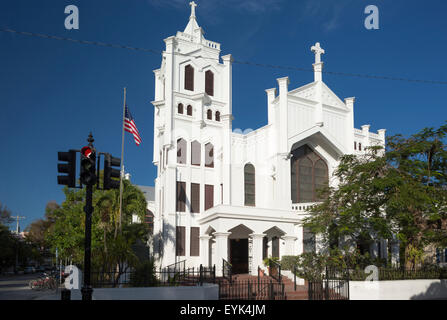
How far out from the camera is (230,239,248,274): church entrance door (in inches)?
1292

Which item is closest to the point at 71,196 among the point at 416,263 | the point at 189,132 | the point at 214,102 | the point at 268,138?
the point at 189,132

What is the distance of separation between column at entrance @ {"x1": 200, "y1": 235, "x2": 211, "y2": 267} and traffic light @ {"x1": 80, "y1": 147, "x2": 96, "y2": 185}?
20682 millimetres

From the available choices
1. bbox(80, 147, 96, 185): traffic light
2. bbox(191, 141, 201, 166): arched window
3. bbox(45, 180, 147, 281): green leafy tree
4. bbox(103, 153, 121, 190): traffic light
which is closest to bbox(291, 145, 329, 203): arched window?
bbox(191, 141, 201, 166): arched window

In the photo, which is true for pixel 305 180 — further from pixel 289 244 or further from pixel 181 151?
pixel 181 151

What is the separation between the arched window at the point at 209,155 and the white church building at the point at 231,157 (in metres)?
0.08

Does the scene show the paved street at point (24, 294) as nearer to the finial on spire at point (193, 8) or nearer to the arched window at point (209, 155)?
the arched window at point (209, 155)

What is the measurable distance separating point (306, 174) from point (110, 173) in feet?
85.3

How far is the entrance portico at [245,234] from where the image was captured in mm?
29016

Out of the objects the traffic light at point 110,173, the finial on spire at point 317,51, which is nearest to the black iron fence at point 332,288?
the traffic light at point 110,173

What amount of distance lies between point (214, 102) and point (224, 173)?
728 cm

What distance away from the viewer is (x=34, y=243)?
76.7 meters

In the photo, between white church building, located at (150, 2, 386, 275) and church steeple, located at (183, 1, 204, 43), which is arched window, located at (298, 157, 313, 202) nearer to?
white church building, located at (150, 2, 386, 275)

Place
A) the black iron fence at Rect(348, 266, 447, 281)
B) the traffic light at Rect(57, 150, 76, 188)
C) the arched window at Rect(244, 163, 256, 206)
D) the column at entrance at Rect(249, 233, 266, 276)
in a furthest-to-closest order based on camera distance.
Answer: the arched window at Rect(244, 163, 256, 206), the column at entrance at Rect(249, 233, 266, 276), the black iron fence at Rect(348, 266, 447, 281), the traffic light at Rect(57, 150, 76, 188)
